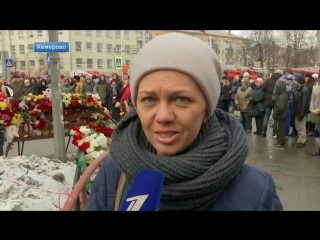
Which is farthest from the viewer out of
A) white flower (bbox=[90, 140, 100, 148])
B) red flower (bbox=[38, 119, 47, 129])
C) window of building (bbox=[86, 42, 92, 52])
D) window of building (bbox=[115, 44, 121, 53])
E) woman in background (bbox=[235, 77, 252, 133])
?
window of building (bbox=[115, 44, 121, 53])

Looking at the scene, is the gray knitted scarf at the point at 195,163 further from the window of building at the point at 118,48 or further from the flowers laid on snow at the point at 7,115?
the window of building at the point at 118,48

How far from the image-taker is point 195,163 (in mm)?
1381

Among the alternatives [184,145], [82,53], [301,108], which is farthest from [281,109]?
[82,53]

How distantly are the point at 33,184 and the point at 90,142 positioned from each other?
0.92 metres

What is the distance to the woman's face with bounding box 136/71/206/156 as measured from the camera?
4.39 ft

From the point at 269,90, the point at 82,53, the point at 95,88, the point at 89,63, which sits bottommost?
the point at 95,88

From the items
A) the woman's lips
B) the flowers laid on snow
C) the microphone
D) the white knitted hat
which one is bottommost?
the flowers laid on snow

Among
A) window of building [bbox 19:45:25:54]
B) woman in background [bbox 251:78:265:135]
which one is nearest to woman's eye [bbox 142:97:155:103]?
woman in background [bbox 251:78:265:135]

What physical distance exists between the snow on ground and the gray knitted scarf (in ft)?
6.29

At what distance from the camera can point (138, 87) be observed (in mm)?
1446

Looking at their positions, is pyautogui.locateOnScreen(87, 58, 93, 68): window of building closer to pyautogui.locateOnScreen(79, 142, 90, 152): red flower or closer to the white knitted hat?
pyautogui.locateOnScreen(79, 142, 90, 152): red flower

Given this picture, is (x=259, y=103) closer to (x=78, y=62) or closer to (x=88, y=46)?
(x=88, y=46)

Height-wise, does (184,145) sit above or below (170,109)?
below

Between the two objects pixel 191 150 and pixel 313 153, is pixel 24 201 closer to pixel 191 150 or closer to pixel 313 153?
pixel 191 150
